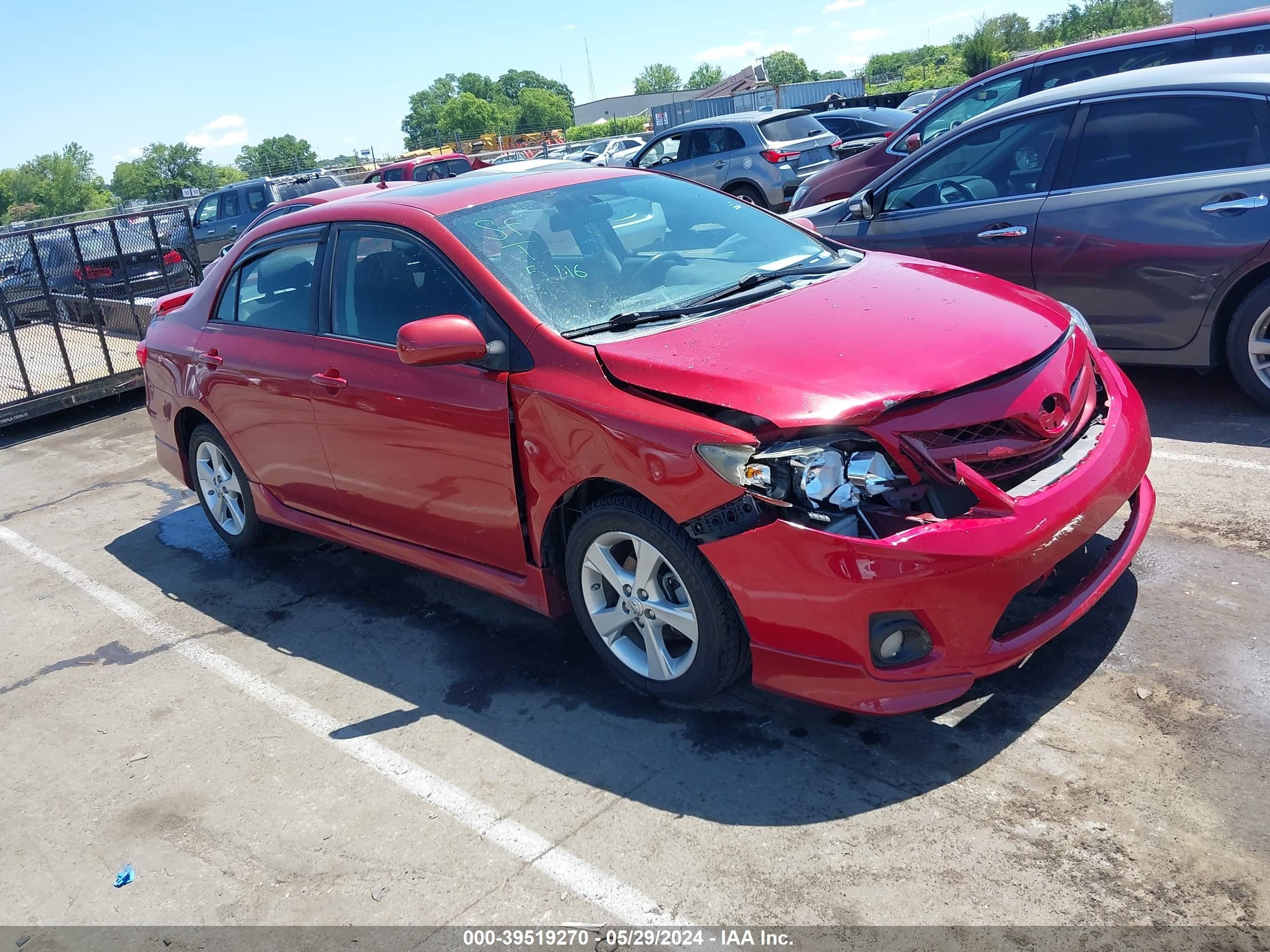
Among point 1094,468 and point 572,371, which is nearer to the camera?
point 1094,468

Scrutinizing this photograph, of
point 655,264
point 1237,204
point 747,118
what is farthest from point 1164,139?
point 747,118

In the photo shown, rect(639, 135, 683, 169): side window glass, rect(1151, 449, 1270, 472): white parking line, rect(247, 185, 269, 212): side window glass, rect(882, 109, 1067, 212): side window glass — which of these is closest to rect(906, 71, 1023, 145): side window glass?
rect(882, 109, 1067, 212): side window glass

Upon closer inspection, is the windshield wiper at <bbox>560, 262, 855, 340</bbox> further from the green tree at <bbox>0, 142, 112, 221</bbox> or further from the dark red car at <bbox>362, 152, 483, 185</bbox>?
the green tree at <bbox>0, 142, 112, 221</bbox>

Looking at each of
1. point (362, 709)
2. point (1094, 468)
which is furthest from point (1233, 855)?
point (362, 709)

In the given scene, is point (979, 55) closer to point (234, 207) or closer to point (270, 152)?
→ point (234, 207)

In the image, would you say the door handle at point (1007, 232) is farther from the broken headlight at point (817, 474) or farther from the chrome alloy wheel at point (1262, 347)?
the broken headlight at point (817, 474)

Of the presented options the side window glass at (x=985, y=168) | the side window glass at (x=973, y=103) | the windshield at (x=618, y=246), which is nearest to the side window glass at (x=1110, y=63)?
the side window glass at (x=973, y=103)

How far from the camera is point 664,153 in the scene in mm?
15688

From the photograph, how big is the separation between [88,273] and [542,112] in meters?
141

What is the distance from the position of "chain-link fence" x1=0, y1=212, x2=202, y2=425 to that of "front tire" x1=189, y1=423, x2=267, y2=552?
4.46m

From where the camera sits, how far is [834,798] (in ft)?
9.84

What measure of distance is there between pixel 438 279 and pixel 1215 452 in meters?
3.82

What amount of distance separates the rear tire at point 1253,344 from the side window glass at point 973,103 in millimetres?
3555

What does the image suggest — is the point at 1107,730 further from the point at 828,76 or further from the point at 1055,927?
the point at 828,76
